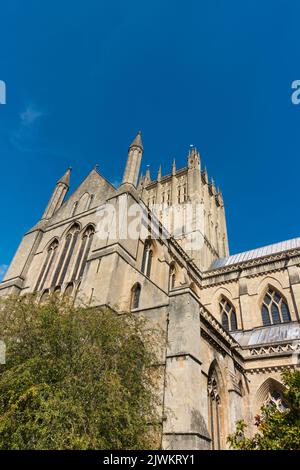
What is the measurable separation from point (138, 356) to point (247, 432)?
8373 millimetres

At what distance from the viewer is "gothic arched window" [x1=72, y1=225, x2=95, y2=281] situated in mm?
18516

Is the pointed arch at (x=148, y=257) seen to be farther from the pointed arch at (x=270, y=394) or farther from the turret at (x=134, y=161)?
the pointed arch at (x=270, y=394)

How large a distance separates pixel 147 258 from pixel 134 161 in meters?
7.24

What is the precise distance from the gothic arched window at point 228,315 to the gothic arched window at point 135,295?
35.8 ft

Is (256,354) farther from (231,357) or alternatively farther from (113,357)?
(113,357)

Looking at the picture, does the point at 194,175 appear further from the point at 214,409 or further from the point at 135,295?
the point at 214,409

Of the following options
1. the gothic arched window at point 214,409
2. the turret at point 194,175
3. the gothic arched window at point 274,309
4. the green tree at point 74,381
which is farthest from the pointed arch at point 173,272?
the turret at point 194,175

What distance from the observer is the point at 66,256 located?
802 inches

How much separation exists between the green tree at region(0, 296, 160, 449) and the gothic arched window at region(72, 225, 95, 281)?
7197 millimetres

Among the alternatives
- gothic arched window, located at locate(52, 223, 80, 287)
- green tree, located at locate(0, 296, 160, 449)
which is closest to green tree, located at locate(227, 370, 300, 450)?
green tree, located at locate(0, 296, 160, 449)

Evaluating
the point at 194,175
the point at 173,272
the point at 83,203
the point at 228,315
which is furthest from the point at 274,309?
the point at 194,175

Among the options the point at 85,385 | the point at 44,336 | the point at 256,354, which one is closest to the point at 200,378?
the point at 85,385

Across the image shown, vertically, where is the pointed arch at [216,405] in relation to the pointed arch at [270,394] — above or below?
below

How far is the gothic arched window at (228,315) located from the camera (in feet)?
78.4
